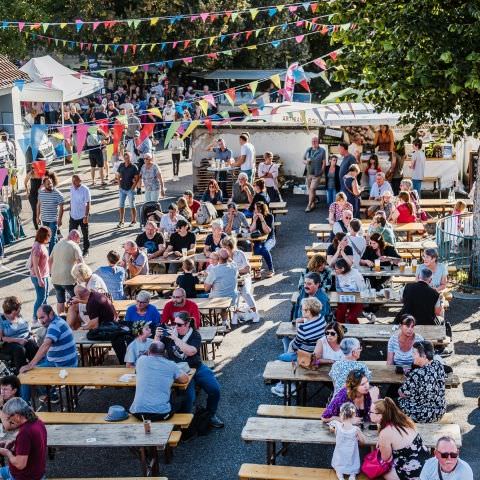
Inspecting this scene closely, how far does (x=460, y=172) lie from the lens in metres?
21.4

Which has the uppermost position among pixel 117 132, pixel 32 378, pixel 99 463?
pixel 117 132

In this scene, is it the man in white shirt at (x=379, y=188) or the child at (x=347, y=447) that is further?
the man in white shirt at (x=379, y=188)

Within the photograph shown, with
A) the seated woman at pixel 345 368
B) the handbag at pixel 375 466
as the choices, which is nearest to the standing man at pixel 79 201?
the seated woman at pixel 345 368

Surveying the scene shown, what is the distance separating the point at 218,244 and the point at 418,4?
4592 millimetres

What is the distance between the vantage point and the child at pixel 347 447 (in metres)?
7.71

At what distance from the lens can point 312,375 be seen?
940cm

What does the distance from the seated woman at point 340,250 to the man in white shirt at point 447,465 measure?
5.77m

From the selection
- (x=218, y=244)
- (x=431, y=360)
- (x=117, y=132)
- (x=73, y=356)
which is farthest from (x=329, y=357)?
(x=117, y=132)

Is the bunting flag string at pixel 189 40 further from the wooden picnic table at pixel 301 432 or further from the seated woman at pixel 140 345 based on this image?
the wooden picnic table at pixel 301 432

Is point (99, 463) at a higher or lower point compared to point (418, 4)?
lower

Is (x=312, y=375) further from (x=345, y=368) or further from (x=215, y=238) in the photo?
(x=215, y=238)

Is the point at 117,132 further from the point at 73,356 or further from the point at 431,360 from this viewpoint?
the point at 431,360

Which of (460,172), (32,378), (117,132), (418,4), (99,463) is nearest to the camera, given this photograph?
(99,463)

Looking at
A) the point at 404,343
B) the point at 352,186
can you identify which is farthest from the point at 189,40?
the point at 404,343
